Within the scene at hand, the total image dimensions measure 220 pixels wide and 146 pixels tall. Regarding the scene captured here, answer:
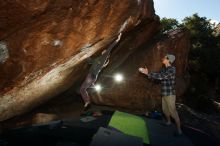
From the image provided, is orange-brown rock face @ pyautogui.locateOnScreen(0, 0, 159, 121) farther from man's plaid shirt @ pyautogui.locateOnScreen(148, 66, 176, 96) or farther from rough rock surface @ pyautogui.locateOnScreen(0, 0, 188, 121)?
man's plaid shirt @ pyautogui.locateOnScreen(148, 66, 176, 96)

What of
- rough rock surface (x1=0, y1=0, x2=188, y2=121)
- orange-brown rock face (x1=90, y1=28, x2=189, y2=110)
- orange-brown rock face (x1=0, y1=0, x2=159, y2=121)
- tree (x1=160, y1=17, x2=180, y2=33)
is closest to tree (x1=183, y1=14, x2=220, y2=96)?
tree (x1=160, y1=17, x2=180, y2=33)

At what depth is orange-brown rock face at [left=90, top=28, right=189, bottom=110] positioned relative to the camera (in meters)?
9.27

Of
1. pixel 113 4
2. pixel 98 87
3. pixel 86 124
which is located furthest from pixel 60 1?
pixel 98 87

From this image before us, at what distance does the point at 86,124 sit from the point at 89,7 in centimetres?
220

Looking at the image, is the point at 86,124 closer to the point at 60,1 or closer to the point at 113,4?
the point at 60,1

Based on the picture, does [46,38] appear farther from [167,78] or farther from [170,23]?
[170,23]

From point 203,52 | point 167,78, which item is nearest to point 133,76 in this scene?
point 167,78

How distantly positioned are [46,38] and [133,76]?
494cm

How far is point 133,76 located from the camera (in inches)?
371

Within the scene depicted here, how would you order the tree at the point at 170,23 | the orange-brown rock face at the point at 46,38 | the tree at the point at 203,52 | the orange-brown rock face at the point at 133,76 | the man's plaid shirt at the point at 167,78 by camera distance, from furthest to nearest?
the tree at the point at 170,23
the tree at the point at 203,52
the orange-brown rock face at the point at 133,76
the man's plaid shirt at the point at 167,78
the orange-brown rock face at the point at 46,38

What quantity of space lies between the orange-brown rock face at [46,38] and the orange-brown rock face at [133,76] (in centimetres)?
235

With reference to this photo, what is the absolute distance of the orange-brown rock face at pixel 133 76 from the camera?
9.27 metres

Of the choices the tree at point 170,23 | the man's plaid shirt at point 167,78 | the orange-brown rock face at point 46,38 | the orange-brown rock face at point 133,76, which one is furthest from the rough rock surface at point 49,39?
the tree at point 170,23

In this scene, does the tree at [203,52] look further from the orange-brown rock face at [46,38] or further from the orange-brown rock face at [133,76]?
the orange-brown rock face at [46,38]
